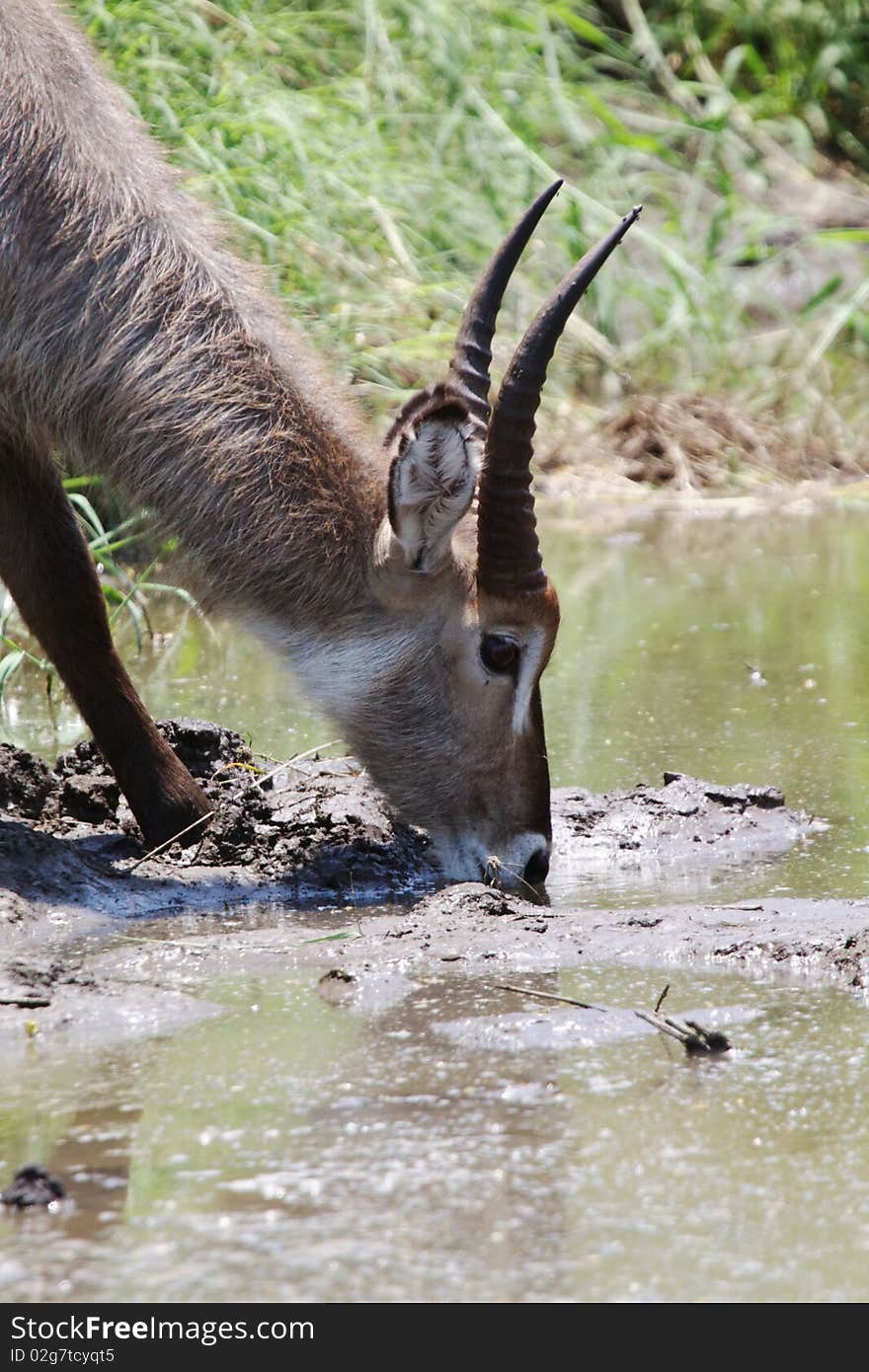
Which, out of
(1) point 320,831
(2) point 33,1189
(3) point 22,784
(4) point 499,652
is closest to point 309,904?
(1) point 320,831

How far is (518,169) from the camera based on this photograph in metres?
10.1

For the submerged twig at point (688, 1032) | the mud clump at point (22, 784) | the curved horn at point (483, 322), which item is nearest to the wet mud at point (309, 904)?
the mud clump at point (22, 784)

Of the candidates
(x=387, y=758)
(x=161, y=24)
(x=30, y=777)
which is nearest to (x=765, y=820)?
(x=387, y=758)

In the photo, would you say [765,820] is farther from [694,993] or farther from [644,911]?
[694,993]

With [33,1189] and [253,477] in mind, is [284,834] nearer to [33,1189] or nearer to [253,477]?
[253,477]

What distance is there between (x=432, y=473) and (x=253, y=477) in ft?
1.37

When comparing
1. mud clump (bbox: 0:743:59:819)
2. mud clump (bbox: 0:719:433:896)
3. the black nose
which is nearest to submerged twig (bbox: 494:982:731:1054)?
the black nose

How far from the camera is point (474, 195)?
998cm

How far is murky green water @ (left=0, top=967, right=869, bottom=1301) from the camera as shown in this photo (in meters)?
2.29

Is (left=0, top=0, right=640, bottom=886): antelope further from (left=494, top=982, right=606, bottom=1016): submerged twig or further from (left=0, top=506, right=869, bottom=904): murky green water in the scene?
(left=494, top=982, right=606, bottom=1016): submerged twig

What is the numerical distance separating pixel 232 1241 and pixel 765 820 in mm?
2601

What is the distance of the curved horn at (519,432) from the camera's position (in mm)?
4254

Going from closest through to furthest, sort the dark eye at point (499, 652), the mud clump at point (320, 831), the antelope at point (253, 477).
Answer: the antelope at point (253, 477) → the mud clump at point (320, 831) → the dark eye at point (499, 652)

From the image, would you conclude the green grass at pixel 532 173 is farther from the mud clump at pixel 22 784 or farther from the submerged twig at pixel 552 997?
the submerged twig at pixel 552 997
